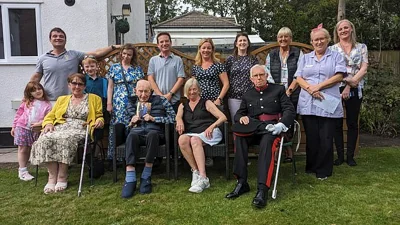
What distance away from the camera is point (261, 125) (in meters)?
3.43

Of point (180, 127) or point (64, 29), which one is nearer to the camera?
point (180, 127)

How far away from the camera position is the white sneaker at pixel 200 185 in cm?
348

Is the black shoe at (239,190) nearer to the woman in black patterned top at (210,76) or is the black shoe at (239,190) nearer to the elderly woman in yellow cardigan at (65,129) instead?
the woman in black patterned top at (210,76)

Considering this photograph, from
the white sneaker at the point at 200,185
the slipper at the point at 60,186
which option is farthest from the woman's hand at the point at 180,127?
the slipper at the point at 60,186

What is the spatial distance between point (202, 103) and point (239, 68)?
2.00 feet

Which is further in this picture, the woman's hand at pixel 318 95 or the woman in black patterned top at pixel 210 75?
the woman in black patterned top at pixel 210 75

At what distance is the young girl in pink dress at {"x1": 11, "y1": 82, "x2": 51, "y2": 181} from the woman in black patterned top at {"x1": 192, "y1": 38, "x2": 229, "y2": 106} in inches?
68.4

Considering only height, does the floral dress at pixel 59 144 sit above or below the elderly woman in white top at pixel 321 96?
below

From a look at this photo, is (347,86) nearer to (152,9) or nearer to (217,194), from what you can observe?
(217,194)

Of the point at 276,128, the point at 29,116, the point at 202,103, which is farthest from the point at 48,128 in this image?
the point at 276,128

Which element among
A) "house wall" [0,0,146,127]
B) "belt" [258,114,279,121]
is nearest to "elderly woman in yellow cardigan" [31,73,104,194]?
Answer: "belt" [258,114,279,121]

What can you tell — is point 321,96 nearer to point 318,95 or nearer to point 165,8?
point 318,95

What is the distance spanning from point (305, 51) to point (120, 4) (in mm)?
4355

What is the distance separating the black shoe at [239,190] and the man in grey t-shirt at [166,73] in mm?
1268
